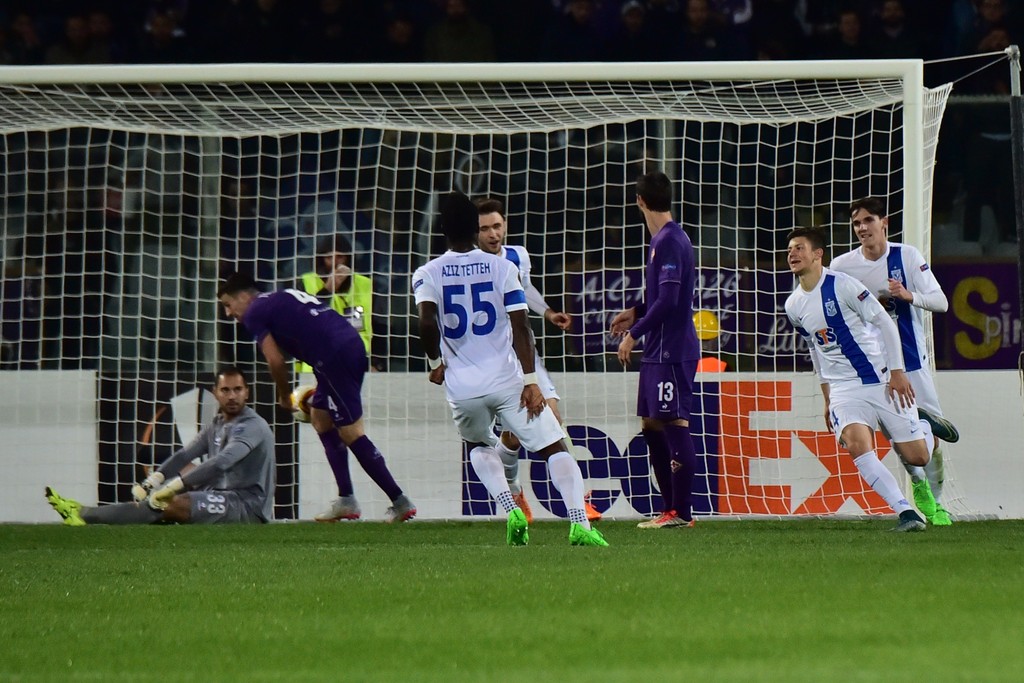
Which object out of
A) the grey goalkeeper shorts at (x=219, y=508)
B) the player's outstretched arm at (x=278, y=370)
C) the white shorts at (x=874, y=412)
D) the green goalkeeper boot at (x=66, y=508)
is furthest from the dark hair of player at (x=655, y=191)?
the green goalkeeper boot at (x=66, y=508)

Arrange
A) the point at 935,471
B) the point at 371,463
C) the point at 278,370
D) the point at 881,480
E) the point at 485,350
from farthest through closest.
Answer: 1. the point at 371,463
2. the point at 935,471
3. the point at 278,370
4. the point at 881,480
5. the point at 485,350

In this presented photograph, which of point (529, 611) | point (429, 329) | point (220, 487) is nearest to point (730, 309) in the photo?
point (220, 487)

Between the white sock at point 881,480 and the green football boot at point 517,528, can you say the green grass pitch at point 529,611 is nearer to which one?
the green football boot at point 517,528

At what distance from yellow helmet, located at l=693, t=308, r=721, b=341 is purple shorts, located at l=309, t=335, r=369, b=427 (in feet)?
8.05

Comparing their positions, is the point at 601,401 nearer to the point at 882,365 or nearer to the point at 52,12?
the point at 882,365

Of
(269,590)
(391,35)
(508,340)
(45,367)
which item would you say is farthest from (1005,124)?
(269,590)

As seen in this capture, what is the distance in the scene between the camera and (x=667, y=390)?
29.2ft

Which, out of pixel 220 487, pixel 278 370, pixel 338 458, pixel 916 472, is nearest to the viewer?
pixel 916 472

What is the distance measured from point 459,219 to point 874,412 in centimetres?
253

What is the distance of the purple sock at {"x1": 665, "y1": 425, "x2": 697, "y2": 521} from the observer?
8930 millimetres

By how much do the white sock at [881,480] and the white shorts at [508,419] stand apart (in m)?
1.78

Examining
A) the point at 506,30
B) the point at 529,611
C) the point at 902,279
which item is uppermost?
the point at 506,30

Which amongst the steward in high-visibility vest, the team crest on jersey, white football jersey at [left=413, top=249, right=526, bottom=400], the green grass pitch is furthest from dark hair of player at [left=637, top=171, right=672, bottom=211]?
the steward in high-visibility vest

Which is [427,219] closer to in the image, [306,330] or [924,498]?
[306,330]
